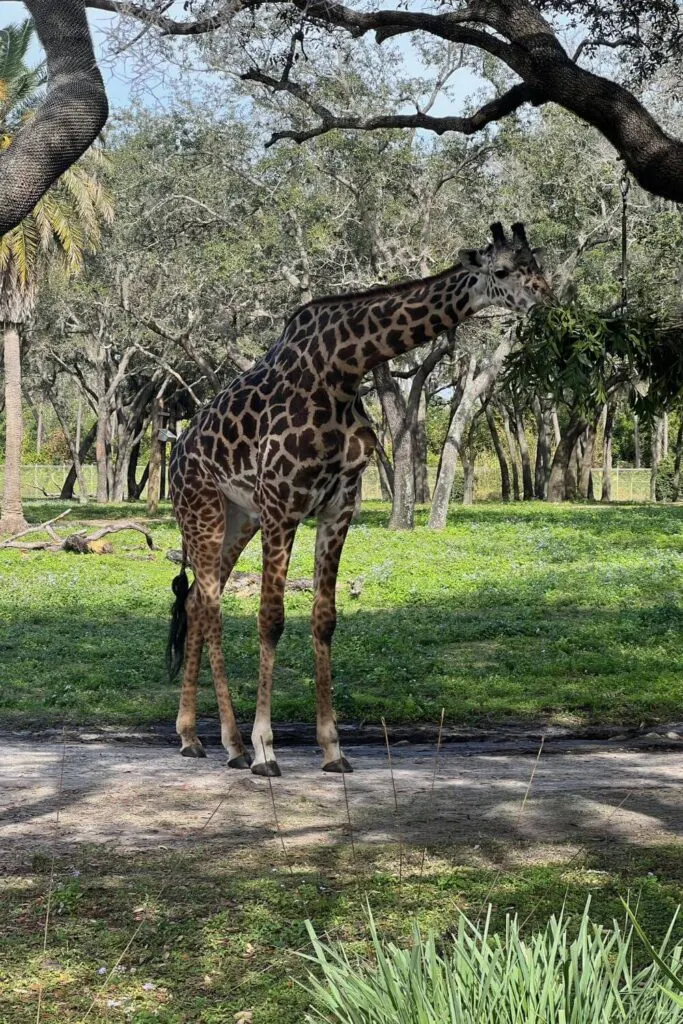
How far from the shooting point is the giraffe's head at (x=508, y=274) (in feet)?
28.3

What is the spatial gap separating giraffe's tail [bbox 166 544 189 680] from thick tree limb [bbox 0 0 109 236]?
11.7 feet

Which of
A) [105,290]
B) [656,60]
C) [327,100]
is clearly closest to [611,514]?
[327,100]

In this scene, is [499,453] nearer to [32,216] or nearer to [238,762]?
[32,216]

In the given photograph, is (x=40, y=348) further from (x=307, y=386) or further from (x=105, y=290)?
(x=307, y=386)

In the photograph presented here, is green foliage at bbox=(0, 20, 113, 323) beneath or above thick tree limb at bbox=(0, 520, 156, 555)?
above

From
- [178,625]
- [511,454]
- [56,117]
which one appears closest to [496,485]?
[511,454]

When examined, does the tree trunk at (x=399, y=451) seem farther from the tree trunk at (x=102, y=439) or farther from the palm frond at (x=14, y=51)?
the tree trunk at (x=102, y=439)

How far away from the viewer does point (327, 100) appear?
88.5 ft

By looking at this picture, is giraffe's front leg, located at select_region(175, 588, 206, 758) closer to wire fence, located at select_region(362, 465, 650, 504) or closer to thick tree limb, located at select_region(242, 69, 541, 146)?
thick tree limb, located at select_region(242, 69, 541, 146)

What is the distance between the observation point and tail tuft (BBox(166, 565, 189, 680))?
1038 centimetres

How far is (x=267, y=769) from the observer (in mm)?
8875

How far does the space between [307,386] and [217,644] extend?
2.15 metres

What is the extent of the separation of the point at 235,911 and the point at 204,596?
13.8ft

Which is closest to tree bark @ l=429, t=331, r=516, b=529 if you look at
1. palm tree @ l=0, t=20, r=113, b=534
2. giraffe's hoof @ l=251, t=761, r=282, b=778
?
palm tree @ l=0, t=20, r=113, b=534
